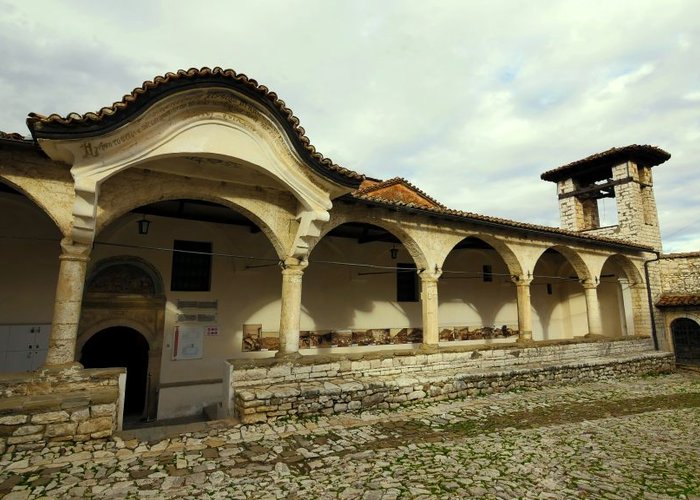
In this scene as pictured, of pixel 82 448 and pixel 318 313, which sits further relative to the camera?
pixel 318 313

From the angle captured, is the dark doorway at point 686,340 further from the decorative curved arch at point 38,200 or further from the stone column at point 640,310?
the decorative curved arch at point 38,200

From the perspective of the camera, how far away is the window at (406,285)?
37.5 ft

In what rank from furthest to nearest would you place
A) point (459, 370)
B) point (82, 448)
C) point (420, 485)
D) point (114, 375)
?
point (459, 370) < point (114, 375) < point (82, 448) < point (420, 485)

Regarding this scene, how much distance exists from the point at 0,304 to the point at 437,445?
740 centimetres

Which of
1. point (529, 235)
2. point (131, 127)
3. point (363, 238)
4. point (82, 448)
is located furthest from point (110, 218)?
point (529, 235)

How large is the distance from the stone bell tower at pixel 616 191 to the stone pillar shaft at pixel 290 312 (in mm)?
13201

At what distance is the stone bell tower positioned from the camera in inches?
560

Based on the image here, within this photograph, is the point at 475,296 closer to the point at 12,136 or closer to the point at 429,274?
the point at 429,274

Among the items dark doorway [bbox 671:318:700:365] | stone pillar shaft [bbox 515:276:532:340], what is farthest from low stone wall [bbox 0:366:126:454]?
dark doorway [bbox 671:318:700:365]

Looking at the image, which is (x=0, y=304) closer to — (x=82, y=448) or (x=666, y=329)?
(x=82, y=448)

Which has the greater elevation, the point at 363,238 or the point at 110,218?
the point at 363,238

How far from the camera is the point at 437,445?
4.95m

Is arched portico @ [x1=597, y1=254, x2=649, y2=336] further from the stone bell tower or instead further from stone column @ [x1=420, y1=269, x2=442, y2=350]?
stone column @ [x1=420, y1=269, x2=442, y2=350]

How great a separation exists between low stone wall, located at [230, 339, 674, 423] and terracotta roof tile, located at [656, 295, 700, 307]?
3693 mm
